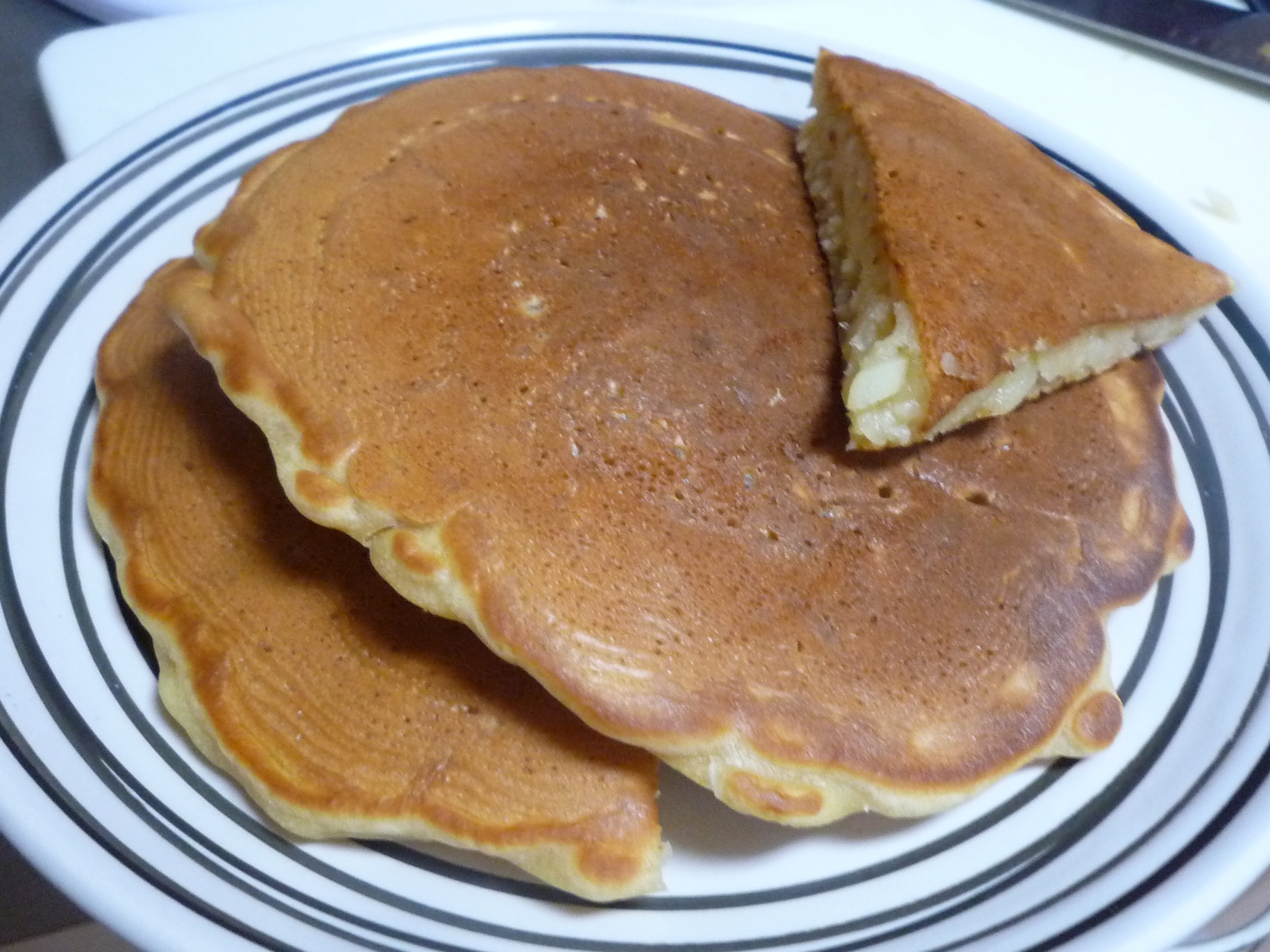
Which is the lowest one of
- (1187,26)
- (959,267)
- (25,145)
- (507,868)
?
(507,868)

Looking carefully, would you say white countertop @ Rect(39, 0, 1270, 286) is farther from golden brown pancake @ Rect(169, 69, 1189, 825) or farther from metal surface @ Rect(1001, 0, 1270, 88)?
golden brown pancake @ Rect(169, 69, 1189, 825)

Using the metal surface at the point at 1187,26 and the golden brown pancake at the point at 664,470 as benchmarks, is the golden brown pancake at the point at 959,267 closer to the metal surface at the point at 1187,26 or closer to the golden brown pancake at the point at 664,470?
the golden brown pancake at the point at 664,470

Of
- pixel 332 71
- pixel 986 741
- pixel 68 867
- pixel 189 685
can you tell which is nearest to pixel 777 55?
pixel 332 71

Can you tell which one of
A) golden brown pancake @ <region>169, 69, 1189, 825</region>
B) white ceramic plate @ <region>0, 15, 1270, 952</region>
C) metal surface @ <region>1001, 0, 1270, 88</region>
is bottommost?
white ceramic plate @ <region>0, 15, 1270, 952</region>

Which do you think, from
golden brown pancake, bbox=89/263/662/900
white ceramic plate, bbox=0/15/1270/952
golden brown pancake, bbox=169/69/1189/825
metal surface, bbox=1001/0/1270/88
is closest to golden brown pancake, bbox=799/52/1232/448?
golden brown pancake, bbox=169/69/1189/825

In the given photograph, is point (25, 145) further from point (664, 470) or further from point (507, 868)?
point (507, 868)

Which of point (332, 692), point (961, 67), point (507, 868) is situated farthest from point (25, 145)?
point (961, 67)
